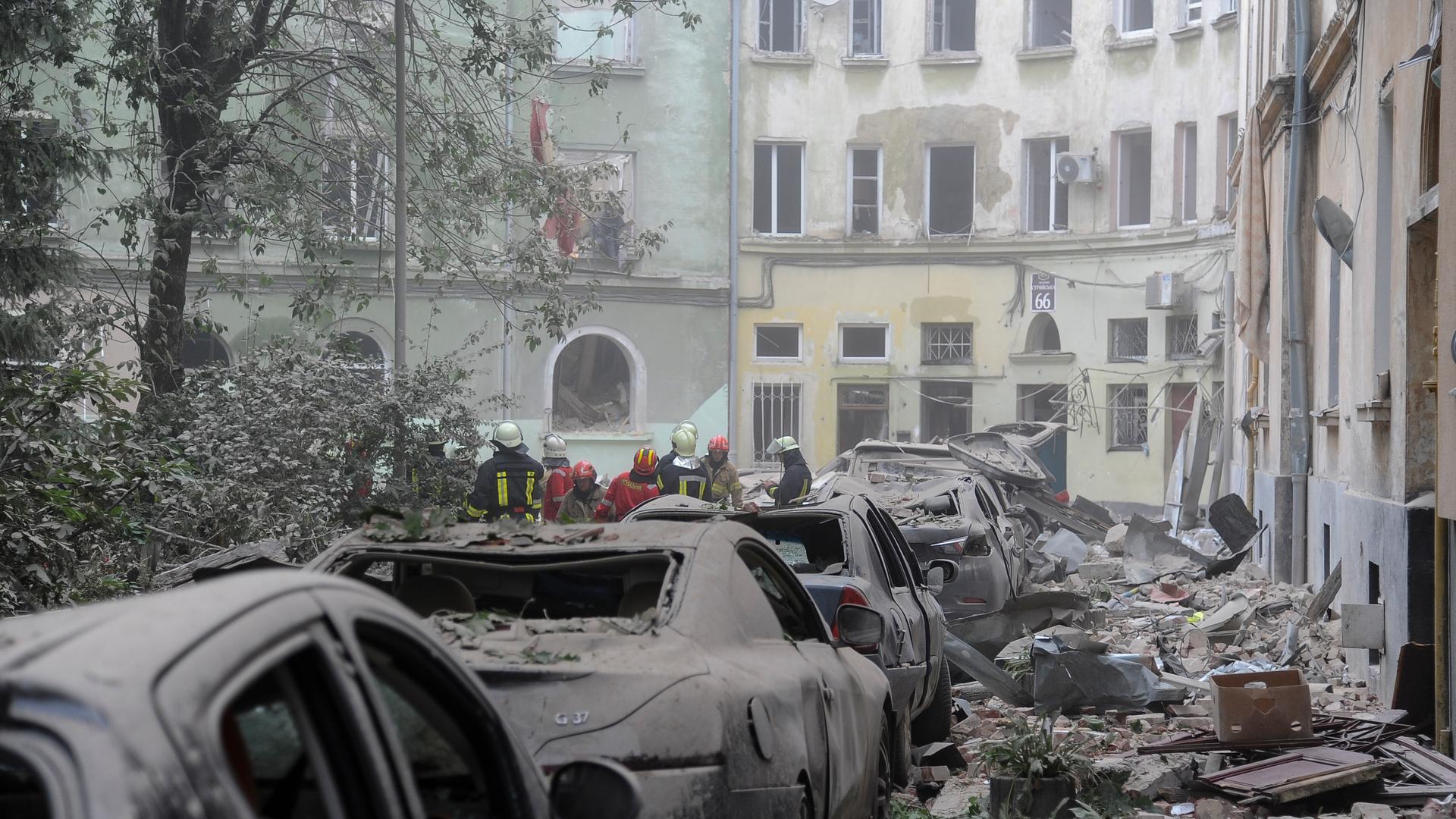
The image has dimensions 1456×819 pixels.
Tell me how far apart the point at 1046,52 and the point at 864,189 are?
4708mm

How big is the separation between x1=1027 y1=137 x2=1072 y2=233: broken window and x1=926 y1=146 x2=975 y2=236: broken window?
1.25 metres

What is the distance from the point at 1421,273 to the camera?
9.15 m

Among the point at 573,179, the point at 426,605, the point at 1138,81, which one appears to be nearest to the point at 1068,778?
the point at 426,605

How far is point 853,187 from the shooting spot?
31.2 m

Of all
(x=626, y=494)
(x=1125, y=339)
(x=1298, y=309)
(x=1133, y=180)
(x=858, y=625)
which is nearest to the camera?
(x=858, y=625)

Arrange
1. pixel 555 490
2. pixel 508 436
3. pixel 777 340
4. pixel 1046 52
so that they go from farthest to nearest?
1. pixel 777 340
2. pixel 1046 52
3. pixel 555 490
4. pixel 508 436

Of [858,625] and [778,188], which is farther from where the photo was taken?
[778,188]

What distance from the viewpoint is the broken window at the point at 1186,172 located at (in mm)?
28547

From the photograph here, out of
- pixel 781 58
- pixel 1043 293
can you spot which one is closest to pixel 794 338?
pixel 1043 293

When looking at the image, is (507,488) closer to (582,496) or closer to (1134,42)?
(582,496)

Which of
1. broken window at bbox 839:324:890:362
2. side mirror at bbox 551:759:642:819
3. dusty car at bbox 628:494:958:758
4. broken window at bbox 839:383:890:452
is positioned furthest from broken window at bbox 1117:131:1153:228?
side mirror at bbox 551:759:642:819

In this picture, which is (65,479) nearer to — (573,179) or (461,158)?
(461,158)

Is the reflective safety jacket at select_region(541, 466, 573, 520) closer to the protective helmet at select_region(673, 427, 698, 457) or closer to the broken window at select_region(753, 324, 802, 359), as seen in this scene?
the protective helmet at select_region(673, 427, 698, 457)

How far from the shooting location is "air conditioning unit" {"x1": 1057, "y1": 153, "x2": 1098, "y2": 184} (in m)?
29.3
